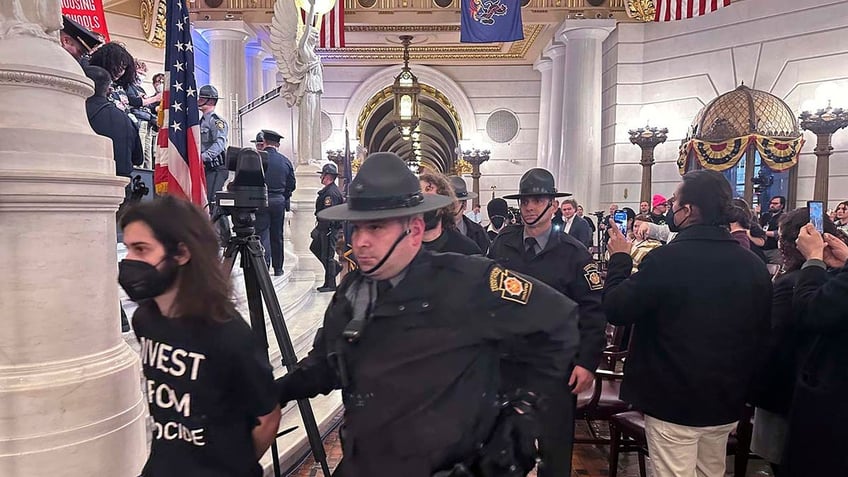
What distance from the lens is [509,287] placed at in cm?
168

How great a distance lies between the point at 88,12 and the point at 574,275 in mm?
9268

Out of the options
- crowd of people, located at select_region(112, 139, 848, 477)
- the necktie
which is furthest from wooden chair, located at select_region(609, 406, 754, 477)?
the necktie

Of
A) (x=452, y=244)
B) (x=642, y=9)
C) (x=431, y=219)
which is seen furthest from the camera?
(x=642, y=9)

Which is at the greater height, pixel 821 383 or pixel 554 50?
pixel 554 50

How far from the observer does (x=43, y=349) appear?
228 centimetres

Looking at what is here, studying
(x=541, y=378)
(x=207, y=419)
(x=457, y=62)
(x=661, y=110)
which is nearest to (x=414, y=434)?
(x=541, y=378)

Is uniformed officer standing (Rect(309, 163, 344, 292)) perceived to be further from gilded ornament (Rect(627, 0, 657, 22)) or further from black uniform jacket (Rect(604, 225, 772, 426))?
gilded ornament (Rect(627, 0, 657, 22))

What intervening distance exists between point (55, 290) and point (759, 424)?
3460mm

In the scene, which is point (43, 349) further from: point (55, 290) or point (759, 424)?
point (759, 424)

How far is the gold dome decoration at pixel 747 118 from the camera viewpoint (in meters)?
10.4

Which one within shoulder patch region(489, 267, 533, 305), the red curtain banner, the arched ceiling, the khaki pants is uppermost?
the arched ceiling

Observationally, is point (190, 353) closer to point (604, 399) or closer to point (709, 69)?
point (604, 399)

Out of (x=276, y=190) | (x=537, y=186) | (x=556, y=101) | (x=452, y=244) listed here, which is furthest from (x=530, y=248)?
(x=556, y=101)

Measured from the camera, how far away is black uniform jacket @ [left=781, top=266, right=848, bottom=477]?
213cm
